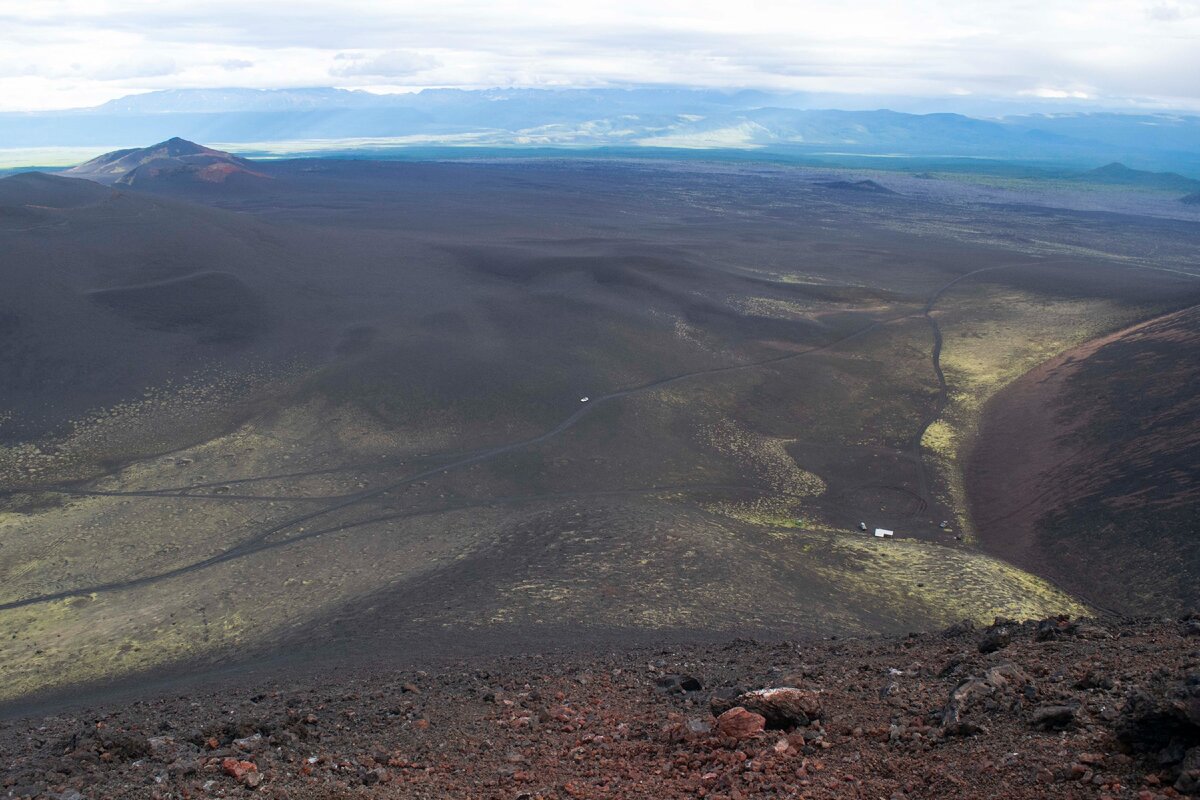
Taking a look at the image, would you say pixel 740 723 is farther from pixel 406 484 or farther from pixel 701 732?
pixel 406 484

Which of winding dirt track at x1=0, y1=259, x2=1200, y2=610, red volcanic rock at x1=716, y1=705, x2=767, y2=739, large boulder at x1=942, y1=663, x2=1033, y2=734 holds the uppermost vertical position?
large boulder at x1=942, y1=663, x2=1033, y2=734

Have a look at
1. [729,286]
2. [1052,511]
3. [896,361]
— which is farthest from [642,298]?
[1052,511]

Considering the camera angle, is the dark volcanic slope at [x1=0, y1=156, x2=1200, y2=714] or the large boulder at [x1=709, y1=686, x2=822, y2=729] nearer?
the large boulder at [x1=709, y1=686, x2=822, y2=729]

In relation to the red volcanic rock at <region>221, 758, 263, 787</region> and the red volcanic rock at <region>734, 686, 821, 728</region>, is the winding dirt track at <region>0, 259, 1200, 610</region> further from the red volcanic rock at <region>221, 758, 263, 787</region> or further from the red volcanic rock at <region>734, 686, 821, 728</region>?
the red volcanic rock at <region>734, 686, 821, 728</region>

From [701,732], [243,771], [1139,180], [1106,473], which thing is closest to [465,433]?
[1106,473]

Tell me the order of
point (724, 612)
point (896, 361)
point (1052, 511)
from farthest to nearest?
point (896, 361)
point (1052, 511)
point (724, 612)

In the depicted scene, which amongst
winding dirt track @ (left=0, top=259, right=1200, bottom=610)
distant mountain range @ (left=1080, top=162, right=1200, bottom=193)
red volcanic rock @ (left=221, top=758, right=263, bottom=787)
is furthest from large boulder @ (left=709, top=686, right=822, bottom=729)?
distant mountain range @ (left=1080, top=162, right=1200, bottom=193)

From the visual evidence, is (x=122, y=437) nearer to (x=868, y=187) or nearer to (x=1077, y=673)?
(x=1077, y=673)
